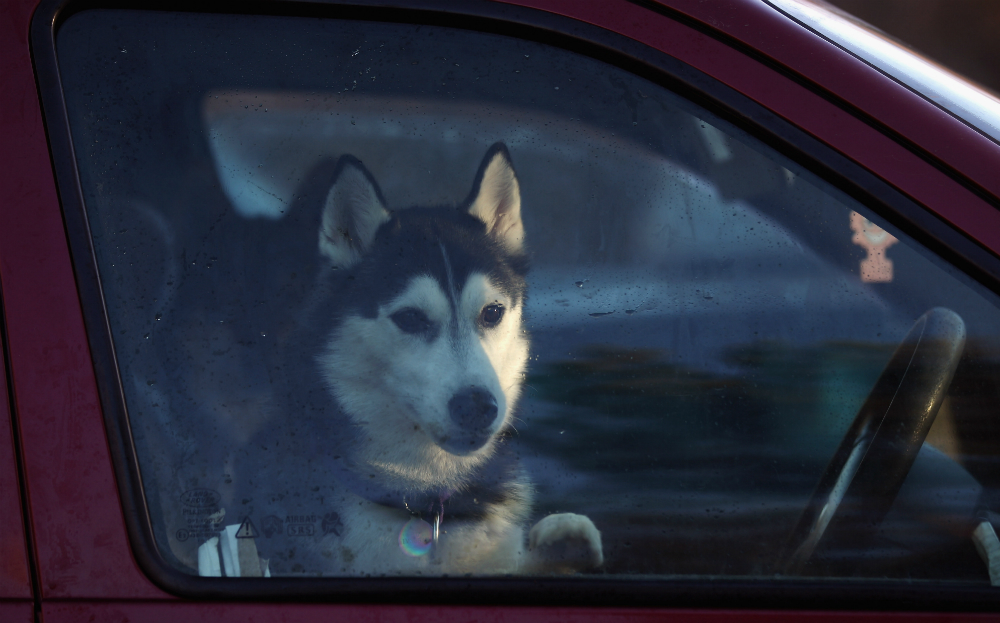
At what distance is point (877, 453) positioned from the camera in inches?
44.5

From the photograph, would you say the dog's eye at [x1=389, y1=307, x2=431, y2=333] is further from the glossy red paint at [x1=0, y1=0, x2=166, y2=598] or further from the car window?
the glossy red paint at [x1=0, y1=0, x2=166, y2=598]

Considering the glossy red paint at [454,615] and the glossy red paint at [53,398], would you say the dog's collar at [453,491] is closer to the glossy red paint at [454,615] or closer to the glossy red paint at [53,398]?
the glossy red paint at [454,615]

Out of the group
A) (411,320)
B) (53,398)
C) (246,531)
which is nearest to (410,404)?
(411,320)

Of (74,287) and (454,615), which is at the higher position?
(74,287)

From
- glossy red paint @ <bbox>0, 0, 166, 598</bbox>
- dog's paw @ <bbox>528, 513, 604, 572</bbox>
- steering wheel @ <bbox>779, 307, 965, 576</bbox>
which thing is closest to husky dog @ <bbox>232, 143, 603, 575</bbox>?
dog's paw @ <bbox>528, 513, 604, 572</bbox>

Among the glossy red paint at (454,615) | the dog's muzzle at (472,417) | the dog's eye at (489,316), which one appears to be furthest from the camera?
the dog's eye at (489,316)

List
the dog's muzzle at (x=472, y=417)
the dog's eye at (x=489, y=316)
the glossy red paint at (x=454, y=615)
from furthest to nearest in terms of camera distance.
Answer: the dog's eye at (x=489, y=316) < the dog's muzzle at (x=472, y=417) < the glossy red paint at (x=454, y=615)

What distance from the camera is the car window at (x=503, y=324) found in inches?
40.9

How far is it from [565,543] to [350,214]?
2.00ft

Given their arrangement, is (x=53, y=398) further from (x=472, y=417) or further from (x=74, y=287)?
(x=472, y=417)

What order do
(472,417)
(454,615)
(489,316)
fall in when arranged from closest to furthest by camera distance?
(454,615) → (472,417) → (489,316)

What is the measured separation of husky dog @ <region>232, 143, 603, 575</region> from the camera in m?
1.03

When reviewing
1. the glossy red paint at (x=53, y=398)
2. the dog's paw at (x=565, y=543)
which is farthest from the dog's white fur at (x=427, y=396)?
the glossy red paint at (x=53, y=398)

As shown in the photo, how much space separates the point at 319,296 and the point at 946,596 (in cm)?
102
